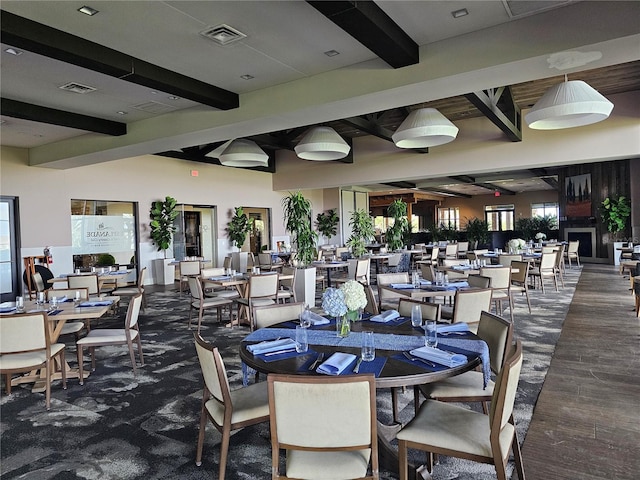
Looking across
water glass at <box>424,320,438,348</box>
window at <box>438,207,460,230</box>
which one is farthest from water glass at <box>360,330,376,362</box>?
window at <box>438,207,460,230</box>

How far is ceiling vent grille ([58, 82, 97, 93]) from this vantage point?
5727 mm

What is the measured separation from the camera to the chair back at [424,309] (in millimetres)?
3430

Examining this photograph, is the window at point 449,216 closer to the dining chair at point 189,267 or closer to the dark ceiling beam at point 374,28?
the dining chair at point 189,267

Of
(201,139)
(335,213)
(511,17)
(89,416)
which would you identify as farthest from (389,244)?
(89,416)

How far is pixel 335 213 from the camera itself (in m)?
17.2

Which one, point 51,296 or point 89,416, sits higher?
point 51,296

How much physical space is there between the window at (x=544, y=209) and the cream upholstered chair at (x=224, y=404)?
78.6 ft

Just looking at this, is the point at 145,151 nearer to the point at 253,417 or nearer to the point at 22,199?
the point at 22,199

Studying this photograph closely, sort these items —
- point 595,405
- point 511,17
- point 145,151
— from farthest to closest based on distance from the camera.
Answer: point 145,151 → point 511,17 → point 595,405

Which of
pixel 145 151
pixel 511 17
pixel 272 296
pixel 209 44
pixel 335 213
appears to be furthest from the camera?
pixel 335 213

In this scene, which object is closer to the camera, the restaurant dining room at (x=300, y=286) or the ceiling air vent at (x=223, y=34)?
the restaurant dining room at (x=300, y=286)

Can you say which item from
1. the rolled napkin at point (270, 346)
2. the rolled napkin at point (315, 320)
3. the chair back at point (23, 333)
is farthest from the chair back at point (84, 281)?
the rolled napkin at point (270, 346)

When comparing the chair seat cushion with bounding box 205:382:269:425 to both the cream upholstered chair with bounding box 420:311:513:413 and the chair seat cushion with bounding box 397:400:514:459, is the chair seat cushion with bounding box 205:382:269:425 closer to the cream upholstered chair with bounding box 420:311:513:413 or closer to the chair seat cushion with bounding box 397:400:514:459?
the chair seat cushion with bounding box 397:400:514:459

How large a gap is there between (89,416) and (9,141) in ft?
24.5
